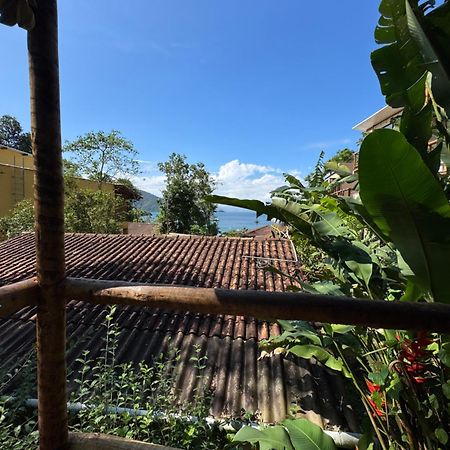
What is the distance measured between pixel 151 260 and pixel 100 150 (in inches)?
642

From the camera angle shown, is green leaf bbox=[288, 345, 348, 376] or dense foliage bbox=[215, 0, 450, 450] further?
green leaf bbox=[288, 345, 348, 376]

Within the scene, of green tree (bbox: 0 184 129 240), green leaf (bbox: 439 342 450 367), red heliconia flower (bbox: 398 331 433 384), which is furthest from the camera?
green tree (bbox: 0 184 129 240)

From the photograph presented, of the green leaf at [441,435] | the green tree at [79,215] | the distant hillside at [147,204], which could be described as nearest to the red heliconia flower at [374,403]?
the green leaf at [441,435]

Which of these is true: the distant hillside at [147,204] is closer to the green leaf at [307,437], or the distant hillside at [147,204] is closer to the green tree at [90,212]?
the green tree at [90,212]

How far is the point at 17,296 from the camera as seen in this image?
892 mm

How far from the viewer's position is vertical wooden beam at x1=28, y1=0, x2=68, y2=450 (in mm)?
904

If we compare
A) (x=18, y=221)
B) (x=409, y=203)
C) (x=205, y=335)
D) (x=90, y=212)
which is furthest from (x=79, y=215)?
(x=409, y=203)

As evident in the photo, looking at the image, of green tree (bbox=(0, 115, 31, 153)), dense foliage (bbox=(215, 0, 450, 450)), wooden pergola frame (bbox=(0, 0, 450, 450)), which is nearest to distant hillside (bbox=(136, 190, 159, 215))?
green tree (bbox=(0, 115, 31, 153))

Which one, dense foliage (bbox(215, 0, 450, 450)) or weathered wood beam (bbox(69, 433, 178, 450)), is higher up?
dense foliage (bbox(215, 0, 450, 450))

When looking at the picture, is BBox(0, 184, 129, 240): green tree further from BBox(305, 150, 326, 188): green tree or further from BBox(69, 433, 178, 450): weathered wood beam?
BBox(69, 433, 178, 450): weathered wood beam

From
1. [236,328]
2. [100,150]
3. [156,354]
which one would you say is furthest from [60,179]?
[100,150]

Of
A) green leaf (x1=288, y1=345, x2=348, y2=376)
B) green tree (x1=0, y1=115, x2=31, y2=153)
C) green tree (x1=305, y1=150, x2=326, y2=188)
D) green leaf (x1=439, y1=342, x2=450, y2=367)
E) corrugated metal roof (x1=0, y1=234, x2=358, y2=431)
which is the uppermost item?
green tree (x1=0, y1=115, x2=31, y2=153)

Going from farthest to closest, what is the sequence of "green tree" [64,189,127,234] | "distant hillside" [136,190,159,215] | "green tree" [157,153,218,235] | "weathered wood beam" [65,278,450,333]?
"distant hillside" [136,190,159,215] < "green tree" [157,153,218,235] < "green tree" [64,189,127,234] < "weathered wood beam" [65,278,450,333]

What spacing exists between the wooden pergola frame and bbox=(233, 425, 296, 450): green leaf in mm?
626
